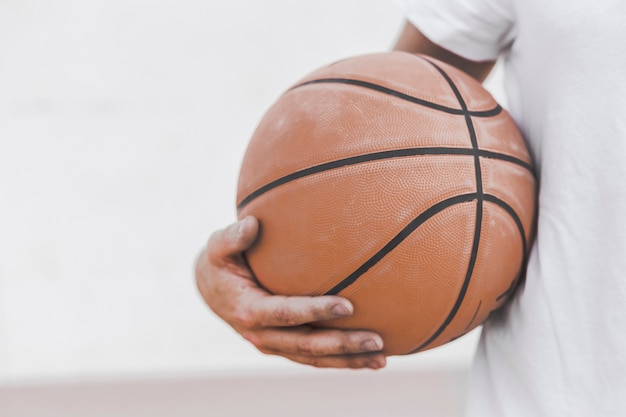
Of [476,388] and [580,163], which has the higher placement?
[580,163]

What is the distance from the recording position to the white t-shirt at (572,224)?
0.56m

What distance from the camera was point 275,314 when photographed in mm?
627

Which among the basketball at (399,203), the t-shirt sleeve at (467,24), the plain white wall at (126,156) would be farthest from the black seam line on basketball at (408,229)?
the plain white wall at (126,156)

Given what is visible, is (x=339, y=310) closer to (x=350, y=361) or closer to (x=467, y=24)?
(x=350, y=361)

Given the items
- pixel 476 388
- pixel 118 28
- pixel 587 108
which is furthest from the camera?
pixel 118 28

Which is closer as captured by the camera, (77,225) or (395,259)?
(395,259)

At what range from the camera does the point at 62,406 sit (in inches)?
73.0

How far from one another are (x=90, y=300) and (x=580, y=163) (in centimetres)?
156

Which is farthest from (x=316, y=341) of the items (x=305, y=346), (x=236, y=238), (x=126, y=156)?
(x=126, y=156)

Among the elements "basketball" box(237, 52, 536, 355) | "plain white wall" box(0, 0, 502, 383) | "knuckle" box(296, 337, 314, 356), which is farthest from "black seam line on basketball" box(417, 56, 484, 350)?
"plain white wall" box(0, 0, 502, 383)

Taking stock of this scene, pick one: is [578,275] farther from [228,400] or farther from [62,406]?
[62,406]

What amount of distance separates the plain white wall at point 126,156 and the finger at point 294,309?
1238 mm

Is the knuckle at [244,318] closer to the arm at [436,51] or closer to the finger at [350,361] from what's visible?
the finger at [350,361]

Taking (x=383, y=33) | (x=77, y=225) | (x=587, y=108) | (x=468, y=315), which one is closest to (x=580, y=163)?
(x=587, y=108)
